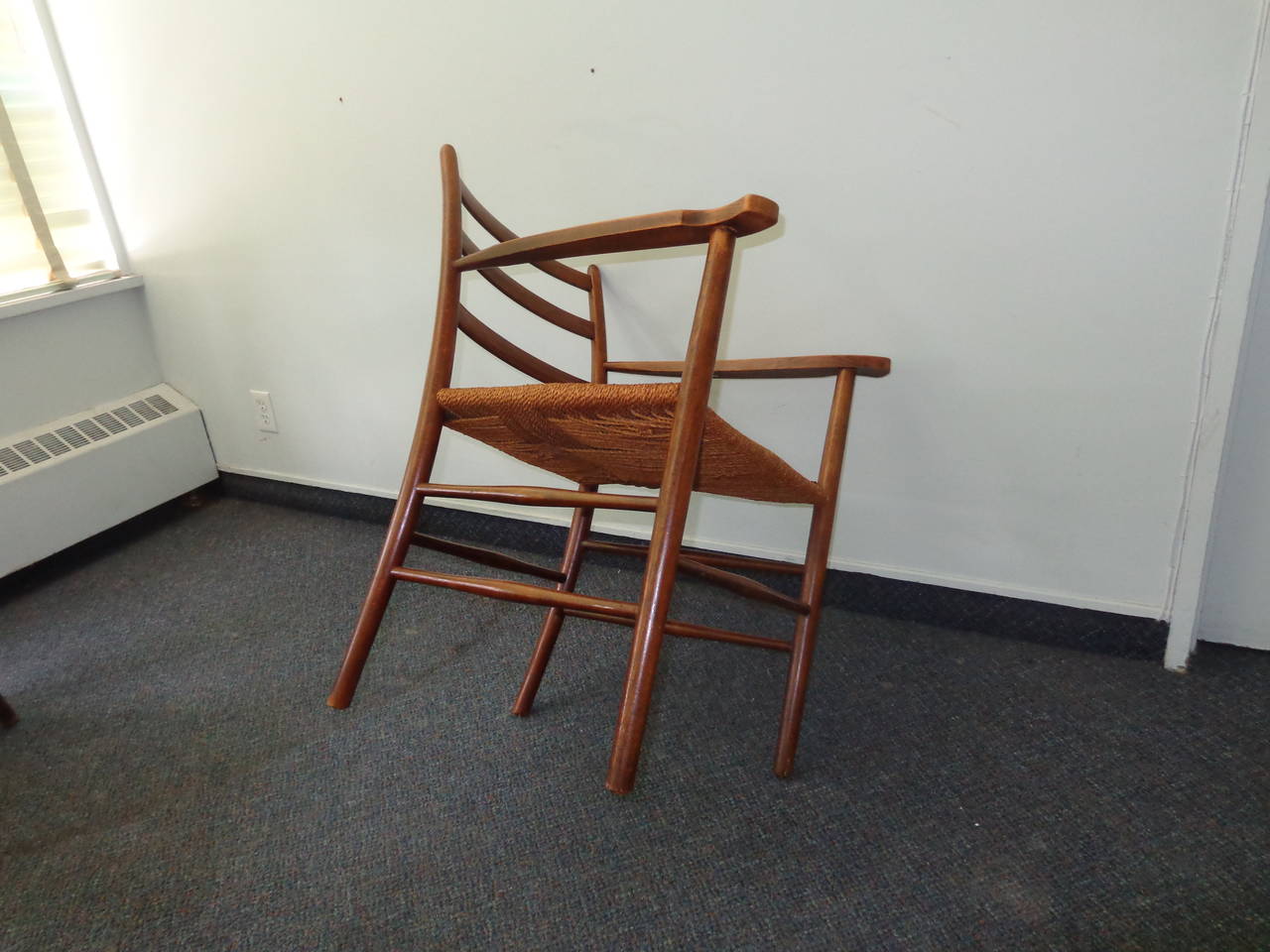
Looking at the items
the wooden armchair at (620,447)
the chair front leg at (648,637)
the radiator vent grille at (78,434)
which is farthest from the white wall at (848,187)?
the chair front leg at (648,637)

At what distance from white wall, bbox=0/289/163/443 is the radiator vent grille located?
0.12 ft

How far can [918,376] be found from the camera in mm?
1230

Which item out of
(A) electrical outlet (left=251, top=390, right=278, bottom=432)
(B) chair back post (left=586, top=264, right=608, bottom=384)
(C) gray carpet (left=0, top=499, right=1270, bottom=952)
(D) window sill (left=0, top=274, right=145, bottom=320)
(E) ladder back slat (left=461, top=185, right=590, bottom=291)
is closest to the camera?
(C) gray carpet (left=0, top=499, right=1270, bottom=952)

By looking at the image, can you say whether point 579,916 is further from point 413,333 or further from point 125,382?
point 125,382

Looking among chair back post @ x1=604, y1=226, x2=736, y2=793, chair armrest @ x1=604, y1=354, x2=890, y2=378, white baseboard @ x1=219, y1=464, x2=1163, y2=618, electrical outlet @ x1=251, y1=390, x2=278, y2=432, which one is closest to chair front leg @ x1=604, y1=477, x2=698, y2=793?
chair back post @ x1=604, y1=226, x2=736, y2=793

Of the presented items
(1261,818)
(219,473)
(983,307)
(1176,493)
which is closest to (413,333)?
(219,473)

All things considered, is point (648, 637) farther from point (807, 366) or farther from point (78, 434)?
point (78, 434)

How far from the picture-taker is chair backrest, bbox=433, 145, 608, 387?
0.89m

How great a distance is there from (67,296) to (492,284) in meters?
1.16

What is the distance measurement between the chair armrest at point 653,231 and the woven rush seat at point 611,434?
0.13 m

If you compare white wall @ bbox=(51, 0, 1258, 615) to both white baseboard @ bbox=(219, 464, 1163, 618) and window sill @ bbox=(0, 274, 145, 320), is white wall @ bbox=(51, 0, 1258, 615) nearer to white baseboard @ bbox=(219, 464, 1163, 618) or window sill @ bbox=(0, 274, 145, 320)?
white baseboard @ bbox=(219, 464, 1163, 618)

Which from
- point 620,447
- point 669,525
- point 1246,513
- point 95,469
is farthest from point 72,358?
point 1246,513

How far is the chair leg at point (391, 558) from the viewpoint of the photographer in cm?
87

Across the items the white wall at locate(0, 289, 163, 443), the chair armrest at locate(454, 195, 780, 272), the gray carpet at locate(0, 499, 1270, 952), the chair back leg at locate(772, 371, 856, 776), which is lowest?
the gray carpet at locate(0, 499, 1270, 952)
